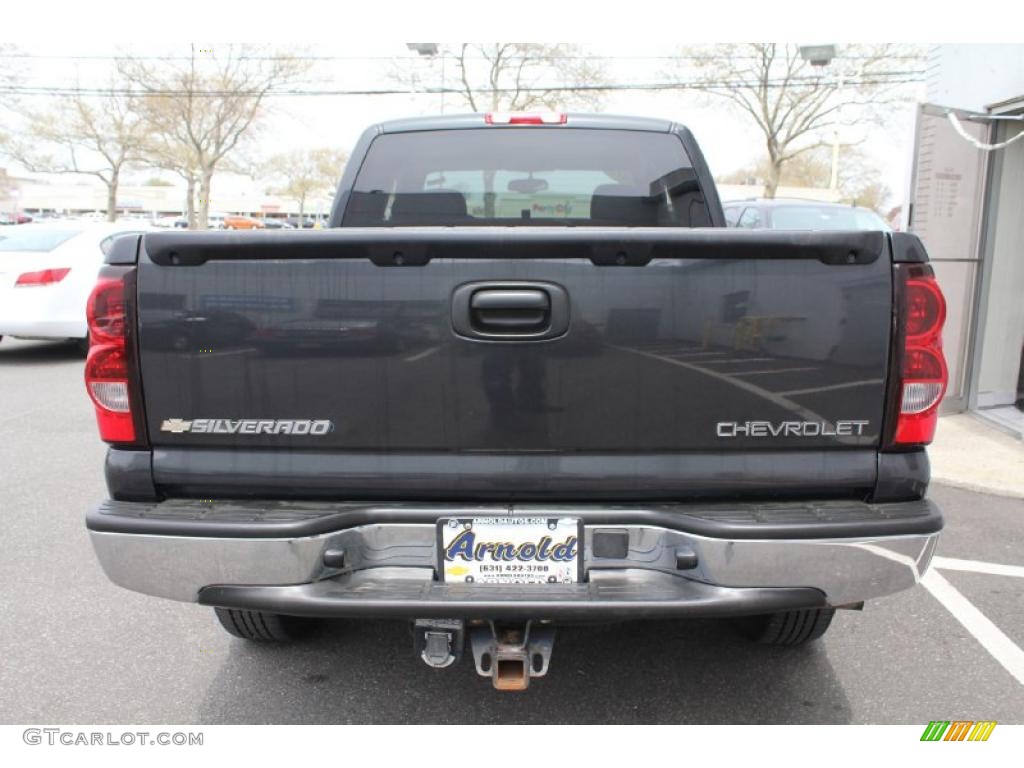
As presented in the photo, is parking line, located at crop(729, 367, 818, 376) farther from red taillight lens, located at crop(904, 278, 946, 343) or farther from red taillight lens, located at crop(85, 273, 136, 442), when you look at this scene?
red taillight lens, located at crop(85, 273, 136, 442)

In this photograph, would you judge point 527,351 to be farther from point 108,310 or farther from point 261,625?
point 261,625

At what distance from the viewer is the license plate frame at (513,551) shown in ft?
7.04

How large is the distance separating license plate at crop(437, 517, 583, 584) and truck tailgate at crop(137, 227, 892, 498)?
0.11 metres

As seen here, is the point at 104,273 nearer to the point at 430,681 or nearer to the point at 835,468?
the point at 430,681

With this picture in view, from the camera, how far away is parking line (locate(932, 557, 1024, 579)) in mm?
3906

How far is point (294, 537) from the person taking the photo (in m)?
2.11

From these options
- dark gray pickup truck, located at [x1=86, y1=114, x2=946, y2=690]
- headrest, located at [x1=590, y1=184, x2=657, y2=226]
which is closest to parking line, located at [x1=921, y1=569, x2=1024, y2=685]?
dark gray pickup truck, located at [x1=86, y1=114, x2=946, y2=690]

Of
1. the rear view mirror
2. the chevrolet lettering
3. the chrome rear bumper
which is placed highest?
the rear view mirror

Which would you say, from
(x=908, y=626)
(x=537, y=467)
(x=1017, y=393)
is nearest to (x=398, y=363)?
(x=537, y=467)

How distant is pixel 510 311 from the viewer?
84.3 inches

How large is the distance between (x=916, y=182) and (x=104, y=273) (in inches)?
261

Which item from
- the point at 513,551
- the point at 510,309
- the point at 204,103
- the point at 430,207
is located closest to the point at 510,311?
the point at 510,309

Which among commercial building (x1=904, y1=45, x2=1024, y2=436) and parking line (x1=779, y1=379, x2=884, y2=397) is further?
commercial building (x1=904, y1=45, x2=1024, y2=436)

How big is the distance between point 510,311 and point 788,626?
1.70 meters
